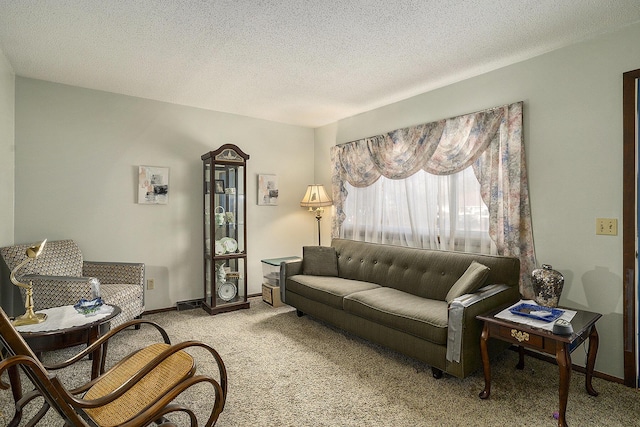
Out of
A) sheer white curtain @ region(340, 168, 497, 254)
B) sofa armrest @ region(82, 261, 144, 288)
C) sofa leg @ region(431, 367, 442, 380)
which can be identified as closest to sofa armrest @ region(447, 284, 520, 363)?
sofa leg @ region(431, 367, 442, 380)

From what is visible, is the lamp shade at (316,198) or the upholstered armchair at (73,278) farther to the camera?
the lamp shade at (316,198)

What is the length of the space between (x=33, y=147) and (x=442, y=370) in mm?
4217

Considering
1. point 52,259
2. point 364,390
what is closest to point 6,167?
point 52,259

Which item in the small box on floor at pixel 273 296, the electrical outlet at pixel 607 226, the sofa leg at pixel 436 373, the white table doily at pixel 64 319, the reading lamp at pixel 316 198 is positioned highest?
the reading lamp at pixel 316 198

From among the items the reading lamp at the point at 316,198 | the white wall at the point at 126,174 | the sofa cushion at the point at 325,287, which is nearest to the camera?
the sofa cushion at the point at 325,287

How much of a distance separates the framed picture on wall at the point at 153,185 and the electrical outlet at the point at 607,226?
419 centimetres

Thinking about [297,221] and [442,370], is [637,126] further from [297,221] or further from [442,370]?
[297,221]

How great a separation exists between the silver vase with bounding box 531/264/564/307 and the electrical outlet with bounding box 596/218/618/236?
0.46 m

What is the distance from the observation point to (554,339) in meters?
1.96

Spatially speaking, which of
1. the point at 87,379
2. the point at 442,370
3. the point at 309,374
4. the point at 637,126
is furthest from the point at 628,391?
the point at 87,379

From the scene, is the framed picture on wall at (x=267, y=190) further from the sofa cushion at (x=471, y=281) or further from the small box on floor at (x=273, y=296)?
the sofa cushion at (x=471, y=281)

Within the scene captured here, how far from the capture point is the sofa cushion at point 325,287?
330 cm

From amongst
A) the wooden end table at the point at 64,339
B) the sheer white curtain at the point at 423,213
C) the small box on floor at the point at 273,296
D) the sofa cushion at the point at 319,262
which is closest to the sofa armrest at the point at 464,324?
the sheer white curtain at the point at 423,213

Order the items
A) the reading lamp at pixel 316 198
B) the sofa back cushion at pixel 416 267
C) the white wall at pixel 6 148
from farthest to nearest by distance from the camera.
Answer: the reading lamp at pixel 316 198 < the white wall at pixel 6 148 < the sofa back cushion at pixel 416 267
